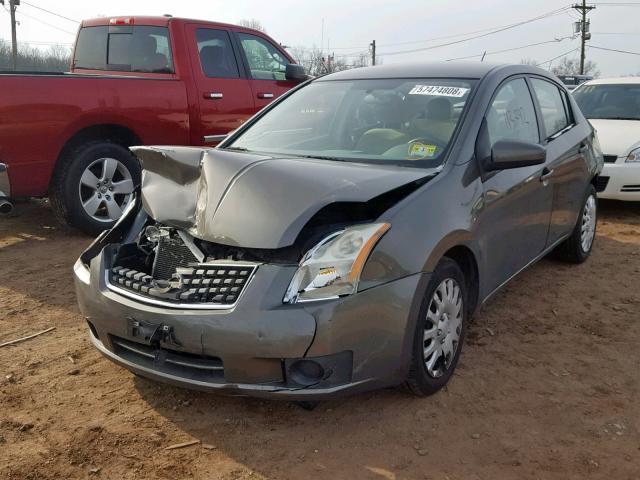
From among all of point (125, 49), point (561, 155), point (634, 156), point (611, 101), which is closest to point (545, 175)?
point (561, 155)

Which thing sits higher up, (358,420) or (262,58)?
(262,58)

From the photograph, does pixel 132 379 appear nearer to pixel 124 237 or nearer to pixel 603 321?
pixel 124 237

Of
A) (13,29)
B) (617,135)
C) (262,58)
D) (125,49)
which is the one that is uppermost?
(13,29)

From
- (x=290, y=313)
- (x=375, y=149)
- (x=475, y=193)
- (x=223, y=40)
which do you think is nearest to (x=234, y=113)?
(x=223, y=40)

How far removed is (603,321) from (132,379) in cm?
298

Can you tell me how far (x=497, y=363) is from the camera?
3.45 meters

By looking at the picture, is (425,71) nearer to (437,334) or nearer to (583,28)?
(437,334)

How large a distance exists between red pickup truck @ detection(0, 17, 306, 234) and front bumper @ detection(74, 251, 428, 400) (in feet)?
10.4

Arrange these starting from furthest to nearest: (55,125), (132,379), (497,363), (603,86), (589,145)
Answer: (603,86) < (55,125) < (589,145) < (497,363) < (132,379)

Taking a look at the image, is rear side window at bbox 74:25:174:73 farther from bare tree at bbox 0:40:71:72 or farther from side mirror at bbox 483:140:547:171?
bare tree at bbox 0:40:71:72

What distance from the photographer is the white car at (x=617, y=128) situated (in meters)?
7.12

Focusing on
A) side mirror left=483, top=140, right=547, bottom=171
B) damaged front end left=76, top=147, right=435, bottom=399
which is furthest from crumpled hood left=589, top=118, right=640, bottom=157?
damaged front end left=76, top=147, right=435, bottom=399

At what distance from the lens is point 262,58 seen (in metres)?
7.43

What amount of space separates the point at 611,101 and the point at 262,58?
4875 mm
